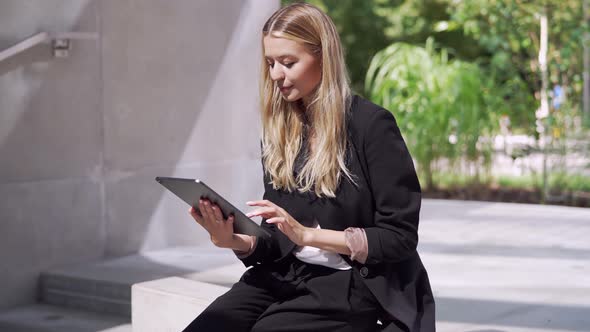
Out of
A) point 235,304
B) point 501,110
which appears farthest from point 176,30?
point 501,110

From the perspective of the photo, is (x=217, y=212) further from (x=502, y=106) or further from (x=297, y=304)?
(x=502, y=106)

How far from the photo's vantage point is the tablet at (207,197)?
229cm

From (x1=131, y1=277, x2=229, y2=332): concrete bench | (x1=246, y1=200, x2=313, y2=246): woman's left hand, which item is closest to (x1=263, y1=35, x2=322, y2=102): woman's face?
Answer: (x1=246, y1=200, x2=313, y2=246): woman's left hand

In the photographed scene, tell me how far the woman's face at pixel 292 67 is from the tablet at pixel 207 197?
0.37 metres

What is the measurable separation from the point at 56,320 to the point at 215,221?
262cm

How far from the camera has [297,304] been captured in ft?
8.09

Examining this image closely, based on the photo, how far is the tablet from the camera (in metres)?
2.29

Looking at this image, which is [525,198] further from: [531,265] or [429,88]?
[531,265]

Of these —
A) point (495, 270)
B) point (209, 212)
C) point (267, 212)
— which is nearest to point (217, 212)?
point (209, 212)

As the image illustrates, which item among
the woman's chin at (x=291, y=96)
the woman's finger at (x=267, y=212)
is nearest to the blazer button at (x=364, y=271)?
the woman's finger at (x=267, y=212)

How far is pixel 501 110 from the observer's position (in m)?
9.23

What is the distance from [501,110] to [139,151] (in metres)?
4.80

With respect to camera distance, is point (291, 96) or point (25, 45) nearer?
point (291, 96)

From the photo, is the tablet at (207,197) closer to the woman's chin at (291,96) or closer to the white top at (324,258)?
the white top at (324,258)
